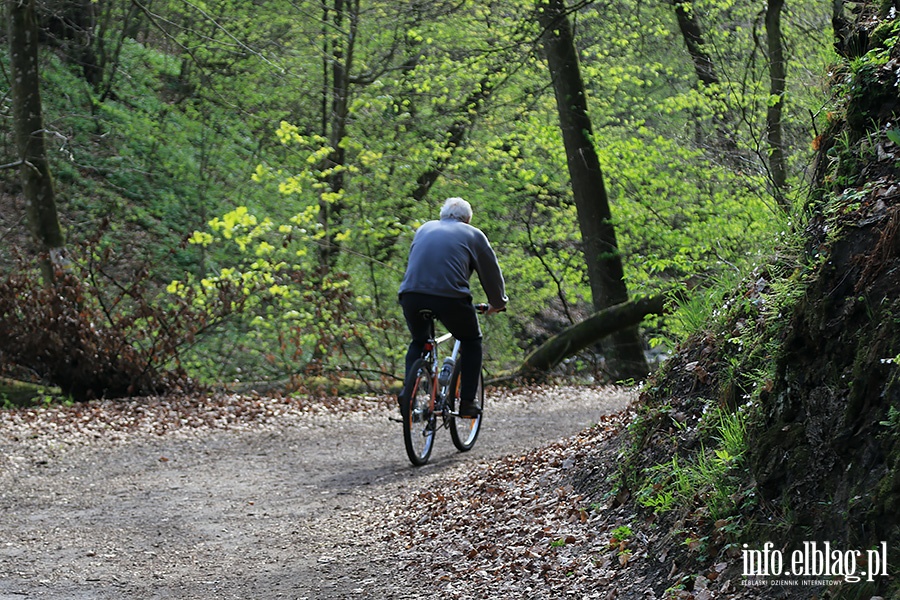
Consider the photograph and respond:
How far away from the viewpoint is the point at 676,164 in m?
15.6

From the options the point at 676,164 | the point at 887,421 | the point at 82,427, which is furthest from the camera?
the point at 676,164

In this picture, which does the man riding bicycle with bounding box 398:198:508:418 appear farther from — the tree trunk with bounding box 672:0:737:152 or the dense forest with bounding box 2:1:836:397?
the tree trunk with bounding box 672:0:737:152

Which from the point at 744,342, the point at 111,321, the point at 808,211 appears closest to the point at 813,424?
the point at 744,342

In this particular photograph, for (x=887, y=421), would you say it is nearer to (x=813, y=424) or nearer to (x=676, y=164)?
(x=813, y=424)

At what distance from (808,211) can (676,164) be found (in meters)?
10.8

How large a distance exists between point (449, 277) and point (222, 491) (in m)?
2.61

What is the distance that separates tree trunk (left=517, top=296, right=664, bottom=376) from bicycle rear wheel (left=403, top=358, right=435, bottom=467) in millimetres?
6739

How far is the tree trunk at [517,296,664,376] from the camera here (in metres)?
14.7

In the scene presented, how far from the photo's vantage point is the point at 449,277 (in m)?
8.00

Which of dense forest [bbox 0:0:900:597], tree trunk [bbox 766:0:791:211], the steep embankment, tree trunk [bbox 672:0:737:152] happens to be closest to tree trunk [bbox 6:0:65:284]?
dense forest [bbox 0:0:900:597]

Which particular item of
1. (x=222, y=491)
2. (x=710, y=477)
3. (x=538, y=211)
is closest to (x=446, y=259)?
(x=222, y=491)

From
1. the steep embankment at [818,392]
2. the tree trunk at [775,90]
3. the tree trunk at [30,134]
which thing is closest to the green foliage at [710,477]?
the steep embankment at [818,392]

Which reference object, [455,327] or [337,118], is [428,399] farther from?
[337,118]

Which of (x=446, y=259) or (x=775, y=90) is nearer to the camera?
(x=446, y=259)
